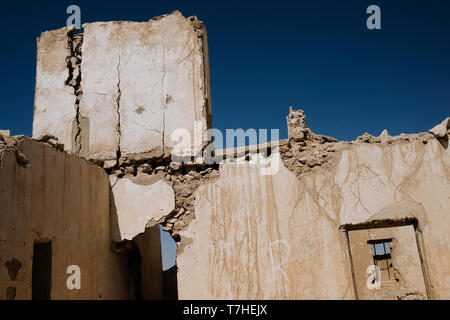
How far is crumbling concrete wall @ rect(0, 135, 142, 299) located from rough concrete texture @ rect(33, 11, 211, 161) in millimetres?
737

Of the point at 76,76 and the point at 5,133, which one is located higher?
the point at 76,76

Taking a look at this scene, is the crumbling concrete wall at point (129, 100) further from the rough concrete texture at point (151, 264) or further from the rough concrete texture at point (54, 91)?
the rough concrete texture at point (151, 264)

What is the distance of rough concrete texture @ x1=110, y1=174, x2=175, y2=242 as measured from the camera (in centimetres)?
607

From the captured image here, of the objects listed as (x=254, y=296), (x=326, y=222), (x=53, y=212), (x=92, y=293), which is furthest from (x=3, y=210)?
(x=326, y=222)

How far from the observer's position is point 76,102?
22.3 ft

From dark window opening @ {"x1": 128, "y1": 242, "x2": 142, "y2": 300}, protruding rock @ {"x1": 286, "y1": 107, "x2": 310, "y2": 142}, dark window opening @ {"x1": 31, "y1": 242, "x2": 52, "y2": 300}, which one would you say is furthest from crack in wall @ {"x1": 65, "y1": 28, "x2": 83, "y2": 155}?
protruding rock @ {"x1": 286, "y1": 107, "x2": 310, "y2": 142}

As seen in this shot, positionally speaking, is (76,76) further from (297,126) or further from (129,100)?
(297,126)

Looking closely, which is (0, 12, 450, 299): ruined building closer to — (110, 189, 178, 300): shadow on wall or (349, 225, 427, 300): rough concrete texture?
(110, 189, 178, 300): shadow on wall

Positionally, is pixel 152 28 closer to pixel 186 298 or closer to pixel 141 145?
pixel 141 145

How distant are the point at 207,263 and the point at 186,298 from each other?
49cm

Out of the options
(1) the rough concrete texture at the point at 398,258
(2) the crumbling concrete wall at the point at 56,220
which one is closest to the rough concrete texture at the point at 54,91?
(2) the crumbling concrete wall at the point at 56,220

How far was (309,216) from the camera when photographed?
5617mm

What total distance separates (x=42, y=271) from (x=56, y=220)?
1.78ft

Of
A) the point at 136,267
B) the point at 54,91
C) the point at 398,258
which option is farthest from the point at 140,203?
the point at 398,258
